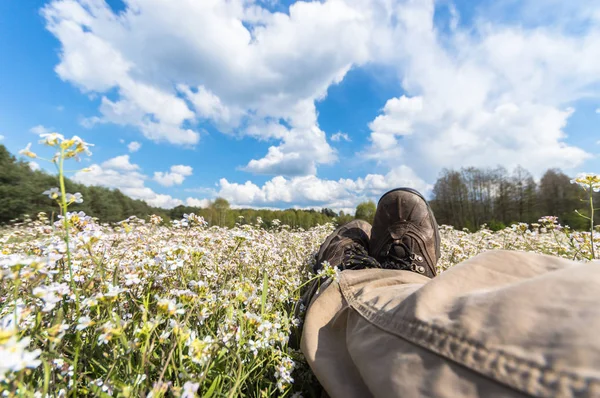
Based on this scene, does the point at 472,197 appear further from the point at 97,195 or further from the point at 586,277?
the point at 97,195

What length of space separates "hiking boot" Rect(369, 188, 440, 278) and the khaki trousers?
1.80 metres

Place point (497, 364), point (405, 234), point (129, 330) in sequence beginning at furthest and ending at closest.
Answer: point (405, 234) → point (129, 330) → point (497, 364)

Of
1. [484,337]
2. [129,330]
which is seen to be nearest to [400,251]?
[484,337]

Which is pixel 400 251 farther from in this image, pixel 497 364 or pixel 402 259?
pixel 497 364

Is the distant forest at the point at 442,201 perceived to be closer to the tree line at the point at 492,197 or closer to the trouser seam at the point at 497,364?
the tree line at the point at 492,197

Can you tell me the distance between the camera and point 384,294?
4.08 feet

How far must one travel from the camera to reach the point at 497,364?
70 centimetres

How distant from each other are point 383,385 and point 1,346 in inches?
34.2

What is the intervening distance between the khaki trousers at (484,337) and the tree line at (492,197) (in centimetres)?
2774

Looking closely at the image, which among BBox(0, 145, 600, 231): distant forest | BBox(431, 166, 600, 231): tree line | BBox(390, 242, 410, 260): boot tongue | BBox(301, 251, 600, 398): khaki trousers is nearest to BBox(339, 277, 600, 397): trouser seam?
BBox(301, 251, 600, 398): khaki trousers

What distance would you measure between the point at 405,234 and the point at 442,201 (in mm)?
30727

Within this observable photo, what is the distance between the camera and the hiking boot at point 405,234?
2.87 m

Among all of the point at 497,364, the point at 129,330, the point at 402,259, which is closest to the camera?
the point at 497,364

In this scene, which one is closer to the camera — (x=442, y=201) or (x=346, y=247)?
(x=346, y=247)
